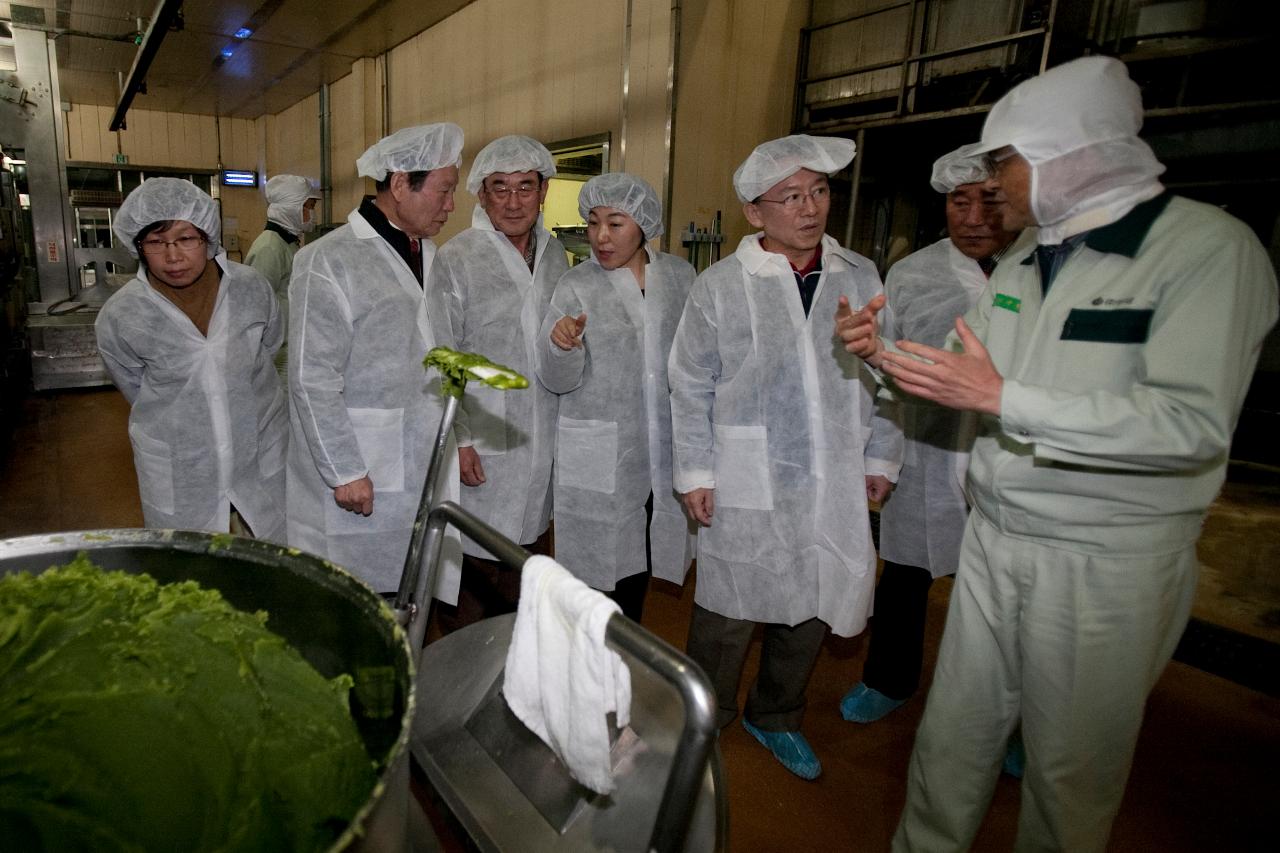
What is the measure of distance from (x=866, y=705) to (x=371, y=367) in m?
1.89

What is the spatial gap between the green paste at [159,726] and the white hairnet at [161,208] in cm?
151

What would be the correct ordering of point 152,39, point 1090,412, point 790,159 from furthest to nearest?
point 152,39 < point 790,159 < point 1090,412

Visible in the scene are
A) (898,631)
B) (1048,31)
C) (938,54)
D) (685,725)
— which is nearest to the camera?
(685,725)

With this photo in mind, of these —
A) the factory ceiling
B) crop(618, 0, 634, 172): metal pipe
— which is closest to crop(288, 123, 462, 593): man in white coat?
crop(618, 0, 634, 172): metal pipe

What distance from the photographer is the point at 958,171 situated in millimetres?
2096

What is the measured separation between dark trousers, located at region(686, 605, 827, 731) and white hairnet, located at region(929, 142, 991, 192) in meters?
1.39

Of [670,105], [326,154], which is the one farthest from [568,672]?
[326,154]

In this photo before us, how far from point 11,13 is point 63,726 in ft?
24.8

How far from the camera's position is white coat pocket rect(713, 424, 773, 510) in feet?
6.13

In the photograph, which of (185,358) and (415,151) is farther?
(185,358)

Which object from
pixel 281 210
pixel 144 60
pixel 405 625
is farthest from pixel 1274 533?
pixel 144 60

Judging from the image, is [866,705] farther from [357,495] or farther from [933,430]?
[357,495]

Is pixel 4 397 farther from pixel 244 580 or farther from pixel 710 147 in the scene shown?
pixel 244 580

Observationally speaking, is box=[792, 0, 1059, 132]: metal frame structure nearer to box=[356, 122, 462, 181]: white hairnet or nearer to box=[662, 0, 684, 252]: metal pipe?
box=[662, 0, 684, 252]: metal pipe
